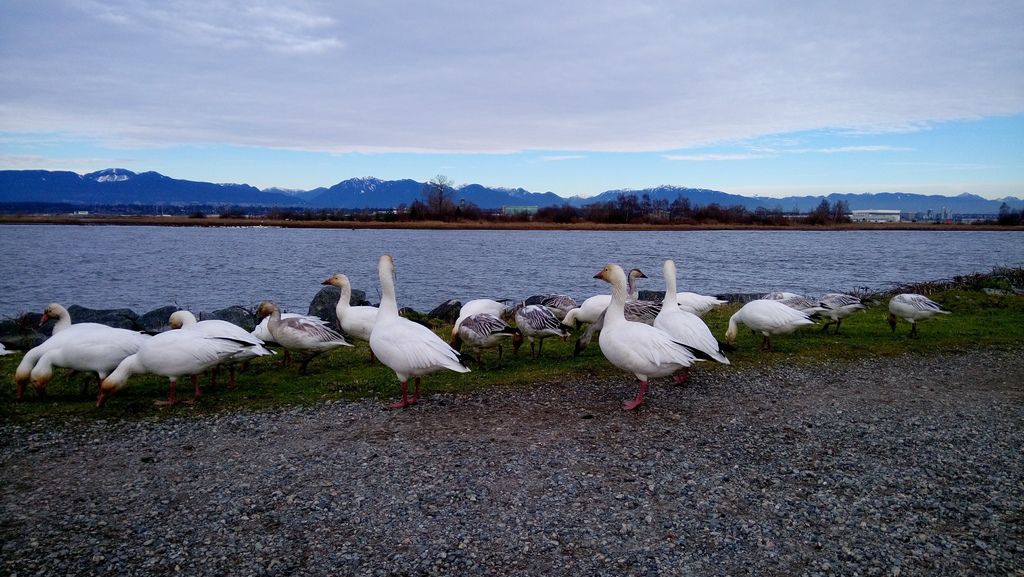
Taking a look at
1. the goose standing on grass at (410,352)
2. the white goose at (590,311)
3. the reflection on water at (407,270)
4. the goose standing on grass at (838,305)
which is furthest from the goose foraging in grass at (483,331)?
the reflection on water at (407,270)

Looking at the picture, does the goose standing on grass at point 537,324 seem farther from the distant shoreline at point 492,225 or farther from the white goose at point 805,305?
the distant shoreline at point 492,225

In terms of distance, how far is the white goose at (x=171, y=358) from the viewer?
825 cm

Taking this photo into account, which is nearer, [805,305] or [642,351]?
[642,351]

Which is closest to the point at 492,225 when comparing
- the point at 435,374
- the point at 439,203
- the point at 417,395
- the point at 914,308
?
the point at 439,203

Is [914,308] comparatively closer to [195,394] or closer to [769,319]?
[769,319]

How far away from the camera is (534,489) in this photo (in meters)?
5.82

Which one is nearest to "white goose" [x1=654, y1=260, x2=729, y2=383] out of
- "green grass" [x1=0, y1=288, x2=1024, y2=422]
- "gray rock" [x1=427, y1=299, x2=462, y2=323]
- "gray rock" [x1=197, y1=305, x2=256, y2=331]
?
"green grass" [x1=0, y1=288, x2=1024, y2=422]

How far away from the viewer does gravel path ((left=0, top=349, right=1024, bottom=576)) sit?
15.4 ft

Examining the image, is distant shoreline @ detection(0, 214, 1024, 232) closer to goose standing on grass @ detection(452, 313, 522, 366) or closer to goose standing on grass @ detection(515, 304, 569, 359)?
goose standing on grass @ detection(515, 304, 569, 359)

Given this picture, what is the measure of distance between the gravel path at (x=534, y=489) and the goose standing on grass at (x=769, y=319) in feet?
9.84

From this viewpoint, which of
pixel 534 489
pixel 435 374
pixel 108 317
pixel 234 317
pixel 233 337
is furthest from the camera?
A: pixel 108 317

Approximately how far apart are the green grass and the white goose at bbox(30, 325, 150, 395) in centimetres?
40

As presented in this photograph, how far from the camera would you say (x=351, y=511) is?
17.8 feet

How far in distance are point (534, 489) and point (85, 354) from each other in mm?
7134
